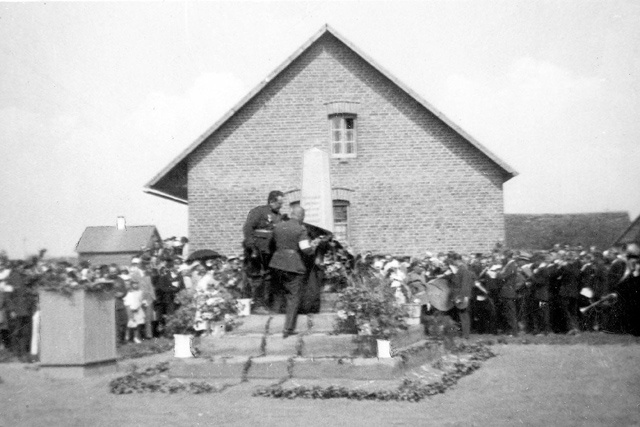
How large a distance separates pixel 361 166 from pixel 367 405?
16.2 m

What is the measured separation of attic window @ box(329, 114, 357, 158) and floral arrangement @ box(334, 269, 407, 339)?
1398 centimetres

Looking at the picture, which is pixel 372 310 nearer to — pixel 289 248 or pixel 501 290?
pixel 289 248

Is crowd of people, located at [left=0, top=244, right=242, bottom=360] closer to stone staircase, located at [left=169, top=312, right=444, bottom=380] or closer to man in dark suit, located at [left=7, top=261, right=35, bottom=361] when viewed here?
man in dark suit, located at [left=7, top=261, right=35, bottom=361]

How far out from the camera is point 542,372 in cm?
1157

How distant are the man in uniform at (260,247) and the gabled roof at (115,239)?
142 feet

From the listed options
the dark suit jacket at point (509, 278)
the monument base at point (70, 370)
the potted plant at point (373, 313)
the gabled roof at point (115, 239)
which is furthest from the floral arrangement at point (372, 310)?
the gabled roof at point (115, 239)

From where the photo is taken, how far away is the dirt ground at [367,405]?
8461 millimetres

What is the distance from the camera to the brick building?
24.5m

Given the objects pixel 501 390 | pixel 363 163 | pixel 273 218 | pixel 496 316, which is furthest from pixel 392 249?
pixel 501 390

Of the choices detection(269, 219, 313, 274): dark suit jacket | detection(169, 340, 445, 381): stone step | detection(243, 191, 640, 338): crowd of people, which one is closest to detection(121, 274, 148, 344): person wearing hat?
detection(243, 191, 640, 338): crowd of people

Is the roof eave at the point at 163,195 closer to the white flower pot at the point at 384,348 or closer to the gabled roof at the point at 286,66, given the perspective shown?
the gabled roof at the point at 286,66

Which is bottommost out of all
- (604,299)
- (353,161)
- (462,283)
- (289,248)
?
(604,299)

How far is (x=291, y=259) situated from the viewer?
37.5ft

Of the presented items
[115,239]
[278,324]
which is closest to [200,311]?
[278,324]
